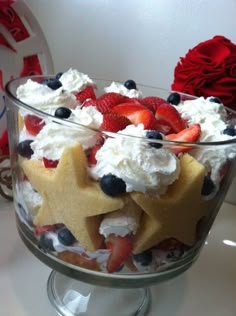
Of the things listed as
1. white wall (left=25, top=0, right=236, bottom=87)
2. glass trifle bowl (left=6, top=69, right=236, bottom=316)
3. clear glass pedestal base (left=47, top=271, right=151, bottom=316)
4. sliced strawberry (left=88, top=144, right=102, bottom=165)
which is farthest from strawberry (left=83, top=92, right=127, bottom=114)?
white wall (left=25, top=0, right=236, bottom=87)

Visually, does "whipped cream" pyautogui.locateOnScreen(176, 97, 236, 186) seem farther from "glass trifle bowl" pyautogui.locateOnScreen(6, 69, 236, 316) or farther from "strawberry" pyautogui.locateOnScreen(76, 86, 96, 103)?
"strawberry" pyautogui.locateOnScreen(76, 86, 96, 103)

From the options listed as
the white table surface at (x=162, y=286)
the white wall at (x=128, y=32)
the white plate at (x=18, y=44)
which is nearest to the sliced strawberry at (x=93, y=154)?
the white table surface at (x=162, y=286)

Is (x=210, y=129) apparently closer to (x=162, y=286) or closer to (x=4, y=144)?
(x=162, y=286)

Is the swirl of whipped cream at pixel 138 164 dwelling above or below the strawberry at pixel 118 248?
above

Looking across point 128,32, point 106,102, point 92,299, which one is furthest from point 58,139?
point 128,32

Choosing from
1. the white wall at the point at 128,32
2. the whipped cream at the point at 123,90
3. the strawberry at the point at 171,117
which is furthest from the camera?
the white wall at the point at 128,32

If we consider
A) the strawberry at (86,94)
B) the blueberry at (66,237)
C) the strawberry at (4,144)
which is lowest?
the strawberry at (4,144)

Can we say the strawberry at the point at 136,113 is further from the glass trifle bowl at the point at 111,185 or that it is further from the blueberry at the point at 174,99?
the blueberry at the point at 174,99

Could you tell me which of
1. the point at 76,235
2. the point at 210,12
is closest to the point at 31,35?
→ the point at 210,12
